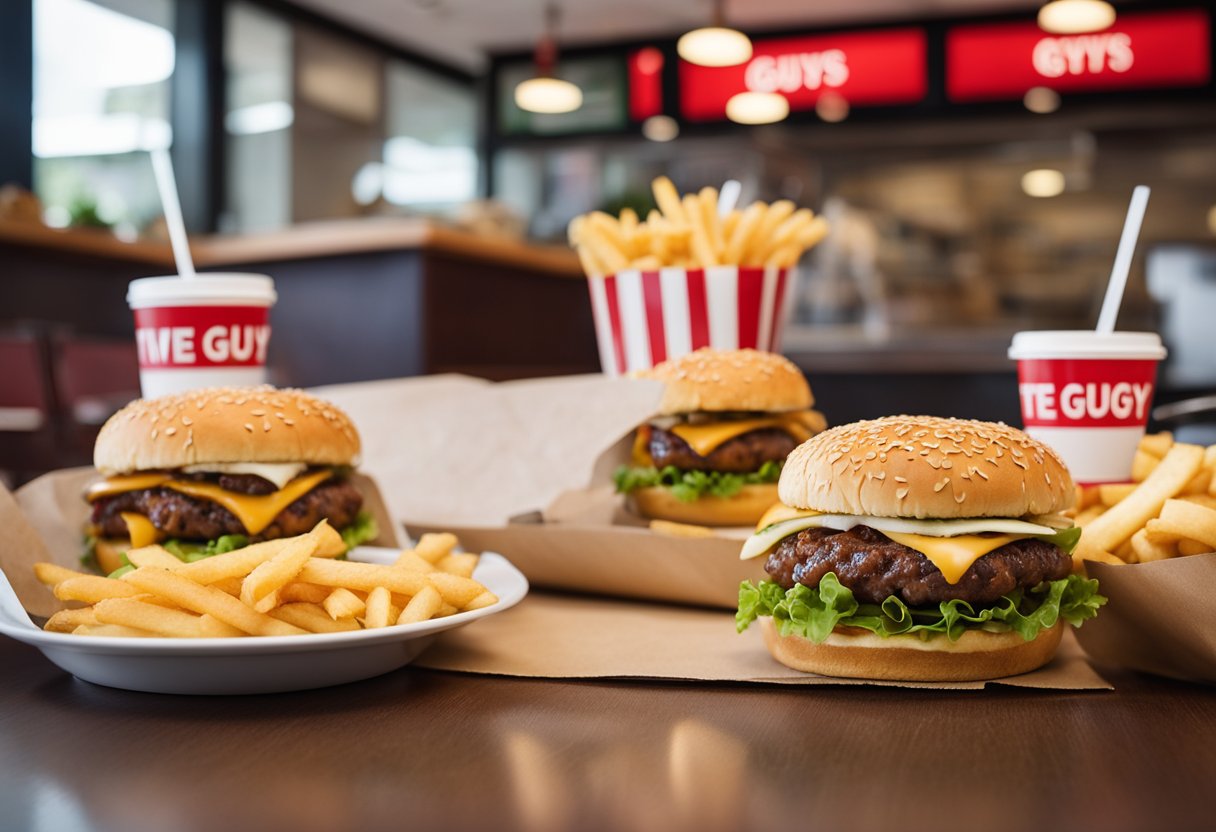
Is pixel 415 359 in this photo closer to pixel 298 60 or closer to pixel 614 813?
pixel 614 813

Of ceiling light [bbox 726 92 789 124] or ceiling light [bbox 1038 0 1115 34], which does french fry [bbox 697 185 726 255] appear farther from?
ceiling light [bbox 726 92 789 124]

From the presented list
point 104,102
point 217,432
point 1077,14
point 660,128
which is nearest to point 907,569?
point 217,432

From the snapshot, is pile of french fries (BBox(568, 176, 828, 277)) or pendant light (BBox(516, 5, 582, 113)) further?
pendant light (BBox(516, 5, 582, 113))

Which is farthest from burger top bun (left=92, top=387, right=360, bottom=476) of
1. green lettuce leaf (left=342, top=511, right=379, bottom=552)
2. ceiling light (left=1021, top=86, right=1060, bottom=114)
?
ceiling light (left=1021, top=86, right=1060, bottom=114)

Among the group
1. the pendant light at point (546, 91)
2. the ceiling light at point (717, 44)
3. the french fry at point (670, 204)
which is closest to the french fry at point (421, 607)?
the french fry at point (670, 204)

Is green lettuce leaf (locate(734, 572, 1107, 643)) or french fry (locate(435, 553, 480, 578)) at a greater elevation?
A: french fry (locate(435, 553, 480, 578))

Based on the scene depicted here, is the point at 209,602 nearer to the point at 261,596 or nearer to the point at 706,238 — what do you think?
the point at 261,596
